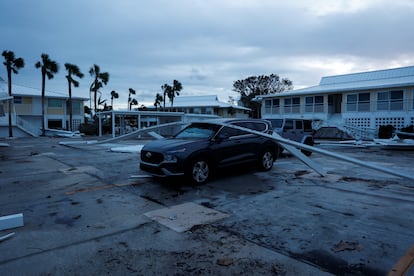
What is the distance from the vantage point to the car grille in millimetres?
6868

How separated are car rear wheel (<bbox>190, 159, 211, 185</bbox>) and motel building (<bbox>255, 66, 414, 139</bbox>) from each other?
1999 centimetres

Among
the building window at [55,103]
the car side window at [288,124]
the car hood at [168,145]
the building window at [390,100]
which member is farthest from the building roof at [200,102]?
the car hood at [168,145]

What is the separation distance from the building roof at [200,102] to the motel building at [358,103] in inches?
633

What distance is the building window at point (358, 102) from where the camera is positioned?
24.9 m

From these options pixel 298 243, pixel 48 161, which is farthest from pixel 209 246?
pixel 48 161

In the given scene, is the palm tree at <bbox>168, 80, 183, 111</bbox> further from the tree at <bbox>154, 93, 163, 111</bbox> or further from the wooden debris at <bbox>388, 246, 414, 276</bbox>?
the wooden debris at <bbox>388, 246, 414, 276</bbox>

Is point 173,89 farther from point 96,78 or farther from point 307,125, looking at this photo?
point 307,125

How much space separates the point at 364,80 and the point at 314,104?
6145mm

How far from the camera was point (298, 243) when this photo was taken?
3.87 m

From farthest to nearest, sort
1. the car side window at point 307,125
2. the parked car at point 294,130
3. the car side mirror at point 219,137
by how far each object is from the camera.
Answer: the car side window at point 307,125, the parked car at point 294,130, the car side mirror at point 219,137

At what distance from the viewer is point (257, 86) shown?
170 ft

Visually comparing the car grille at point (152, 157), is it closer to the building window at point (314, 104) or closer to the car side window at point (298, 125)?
the car side window at point (298, 125)

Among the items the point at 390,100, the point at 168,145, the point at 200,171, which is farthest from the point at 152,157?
the point at 390,100

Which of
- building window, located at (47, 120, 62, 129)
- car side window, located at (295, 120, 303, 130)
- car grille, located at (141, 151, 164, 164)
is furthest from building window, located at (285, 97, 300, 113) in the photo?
building window, located at (47, 120, 62, 129)
